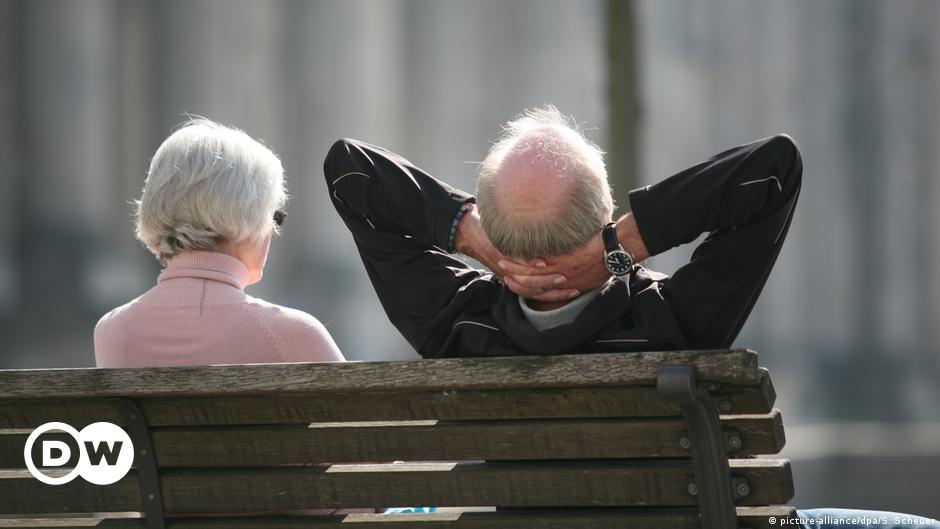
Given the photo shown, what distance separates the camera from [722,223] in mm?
2330

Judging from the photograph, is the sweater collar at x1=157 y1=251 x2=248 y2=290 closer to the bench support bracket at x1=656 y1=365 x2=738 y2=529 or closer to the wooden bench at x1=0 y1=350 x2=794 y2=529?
the wooden bench at x1=0 y1=350 x2=794 y2=529

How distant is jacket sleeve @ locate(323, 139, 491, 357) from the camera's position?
2.55m

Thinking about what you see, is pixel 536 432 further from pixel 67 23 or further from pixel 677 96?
pixel 67 23

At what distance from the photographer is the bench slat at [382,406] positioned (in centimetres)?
205

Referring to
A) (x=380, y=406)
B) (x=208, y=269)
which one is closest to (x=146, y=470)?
(x=380, y=406)

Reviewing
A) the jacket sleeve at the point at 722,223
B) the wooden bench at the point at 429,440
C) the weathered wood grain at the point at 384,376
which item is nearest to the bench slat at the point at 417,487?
the wooden bench at the point at 429,440

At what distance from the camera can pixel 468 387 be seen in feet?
6.86

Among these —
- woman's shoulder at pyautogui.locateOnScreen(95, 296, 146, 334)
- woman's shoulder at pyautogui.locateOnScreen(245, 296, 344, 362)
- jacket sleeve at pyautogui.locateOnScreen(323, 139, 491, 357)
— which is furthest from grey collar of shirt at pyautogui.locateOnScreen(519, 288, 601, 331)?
woman's shoulder at pyautogui.locateOnScreen(95, 296, 146, 334)

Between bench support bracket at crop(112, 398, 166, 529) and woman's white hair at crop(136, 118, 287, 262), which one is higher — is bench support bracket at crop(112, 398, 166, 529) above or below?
below

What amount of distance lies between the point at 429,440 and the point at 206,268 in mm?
805

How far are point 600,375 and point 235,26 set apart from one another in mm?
5554

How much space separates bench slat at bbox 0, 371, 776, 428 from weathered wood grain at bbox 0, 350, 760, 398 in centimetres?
4

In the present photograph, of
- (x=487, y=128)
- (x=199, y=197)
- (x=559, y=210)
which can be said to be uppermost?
(x=487, y=128)

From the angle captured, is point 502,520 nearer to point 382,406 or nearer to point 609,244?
point 382,406
